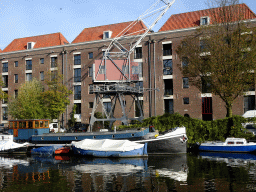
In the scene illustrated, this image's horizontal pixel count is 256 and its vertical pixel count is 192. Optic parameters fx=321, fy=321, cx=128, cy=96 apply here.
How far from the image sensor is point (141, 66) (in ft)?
Answer: 181

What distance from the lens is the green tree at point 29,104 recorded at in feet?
163

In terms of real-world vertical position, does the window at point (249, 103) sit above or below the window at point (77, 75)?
below

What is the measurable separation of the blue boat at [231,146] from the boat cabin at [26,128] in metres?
18.7

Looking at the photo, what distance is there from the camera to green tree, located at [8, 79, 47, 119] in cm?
4965

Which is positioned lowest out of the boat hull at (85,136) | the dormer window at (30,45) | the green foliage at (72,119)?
the boat hull at (85,136)

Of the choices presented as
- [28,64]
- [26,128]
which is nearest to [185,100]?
[26,128]

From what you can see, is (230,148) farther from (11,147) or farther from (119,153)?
(11,147)

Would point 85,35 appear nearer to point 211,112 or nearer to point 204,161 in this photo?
point 211,112

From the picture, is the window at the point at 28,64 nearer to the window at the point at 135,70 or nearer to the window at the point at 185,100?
the window at the point at 135,70

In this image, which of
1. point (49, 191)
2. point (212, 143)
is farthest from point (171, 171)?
point (212, 143)

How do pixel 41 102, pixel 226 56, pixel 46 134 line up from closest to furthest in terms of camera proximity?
pixel 226 56 → pixel 46 134 → pixel 41 102

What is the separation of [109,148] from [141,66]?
26750 millimetres

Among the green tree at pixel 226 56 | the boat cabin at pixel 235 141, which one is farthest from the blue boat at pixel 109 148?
the green tree at pixel 226 56

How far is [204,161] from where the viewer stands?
90.2 feet
